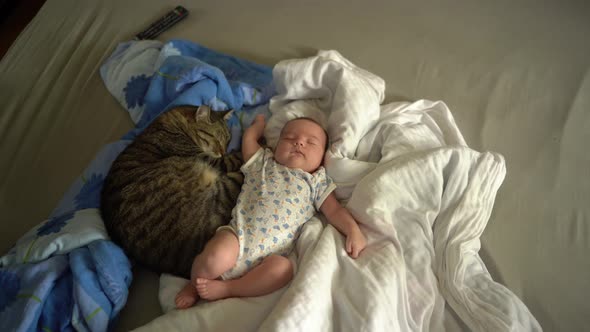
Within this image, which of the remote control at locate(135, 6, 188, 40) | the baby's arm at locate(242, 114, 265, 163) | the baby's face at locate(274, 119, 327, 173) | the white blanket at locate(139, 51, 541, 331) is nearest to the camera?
the white blanket at locate(139, 51, 541, 331)

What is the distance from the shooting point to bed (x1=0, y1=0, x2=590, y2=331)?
2.79 feet

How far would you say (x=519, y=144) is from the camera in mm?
1054

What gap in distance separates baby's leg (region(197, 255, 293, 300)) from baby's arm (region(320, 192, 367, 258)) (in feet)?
0.56

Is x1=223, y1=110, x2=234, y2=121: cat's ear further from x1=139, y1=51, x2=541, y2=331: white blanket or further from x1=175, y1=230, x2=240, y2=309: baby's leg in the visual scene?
x1=175, y1=230, x2=240, y2=309: baby's leg

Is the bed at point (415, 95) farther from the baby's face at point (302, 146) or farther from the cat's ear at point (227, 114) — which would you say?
the cat's ear at point (227, 114)

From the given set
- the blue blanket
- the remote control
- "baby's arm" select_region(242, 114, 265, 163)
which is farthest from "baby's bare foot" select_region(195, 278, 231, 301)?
the remote control

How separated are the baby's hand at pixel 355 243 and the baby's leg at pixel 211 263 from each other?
292 mm

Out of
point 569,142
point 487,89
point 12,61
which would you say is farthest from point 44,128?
point 569,142

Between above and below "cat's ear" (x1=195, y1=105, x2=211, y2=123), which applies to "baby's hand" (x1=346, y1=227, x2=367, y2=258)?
below

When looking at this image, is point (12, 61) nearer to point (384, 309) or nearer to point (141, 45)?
point (141, 45)

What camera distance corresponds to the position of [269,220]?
2.91 feet

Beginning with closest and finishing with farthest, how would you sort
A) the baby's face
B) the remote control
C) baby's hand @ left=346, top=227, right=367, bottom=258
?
baby's hand @ left=346, top=227, right=367, bottom=258 → the baby's face → the remote control

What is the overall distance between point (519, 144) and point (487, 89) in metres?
0.25

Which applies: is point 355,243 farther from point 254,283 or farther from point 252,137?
point 252,137
